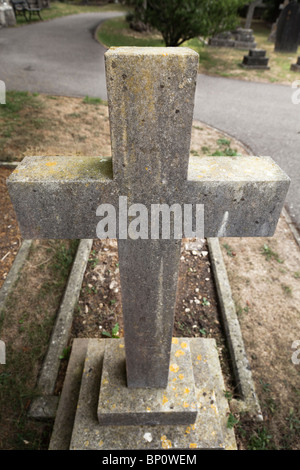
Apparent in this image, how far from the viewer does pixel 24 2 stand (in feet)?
56.6

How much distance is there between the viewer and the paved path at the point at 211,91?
7270 mm

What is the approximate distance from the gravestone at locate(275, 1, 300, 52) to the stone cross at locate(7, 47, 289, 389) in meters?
16.6

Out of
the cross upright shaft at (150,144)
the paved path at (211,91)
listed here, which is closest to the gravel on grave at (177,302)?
the cross upright shaft at (150,144)

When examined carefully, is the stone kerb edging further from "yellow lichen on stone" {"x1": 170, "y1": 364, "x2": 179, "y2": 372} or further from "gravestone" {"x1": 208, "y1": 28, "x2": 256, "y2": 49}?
"gravestone" {"x1": 208, "y1": 28, "x2": 256, "y2": 49}

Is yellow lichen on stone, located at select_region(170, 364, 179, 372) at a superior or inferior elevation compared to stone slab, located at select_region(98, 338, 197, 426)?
superior

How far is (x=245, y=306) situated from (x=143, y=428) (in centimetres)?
188

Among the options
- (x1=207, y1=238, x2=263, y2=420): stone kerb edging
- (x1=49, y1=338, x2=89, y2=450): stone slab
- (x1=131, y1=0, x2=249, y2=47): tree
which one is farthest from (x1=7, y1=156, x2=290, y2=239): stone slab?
(x1=131, y1=0, x2=249, y2=47): tree

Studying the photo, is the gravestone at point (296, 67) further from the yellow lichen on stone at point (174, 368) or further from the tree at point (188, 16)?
the yellow lichen on stone at point (174, 368)

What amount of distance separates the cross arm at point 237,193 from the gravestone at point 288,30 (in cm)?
1650

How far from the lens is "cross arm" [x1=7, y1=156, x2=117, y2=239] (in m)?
1.44

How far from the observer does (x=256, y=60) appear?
40.7 ft

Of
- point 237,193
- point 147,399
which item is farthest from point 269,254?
point 237,193

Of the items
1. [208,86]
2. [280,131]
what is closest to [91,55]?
[208,86]

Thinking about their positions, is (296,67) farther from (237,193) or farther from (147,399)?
(147,399)
